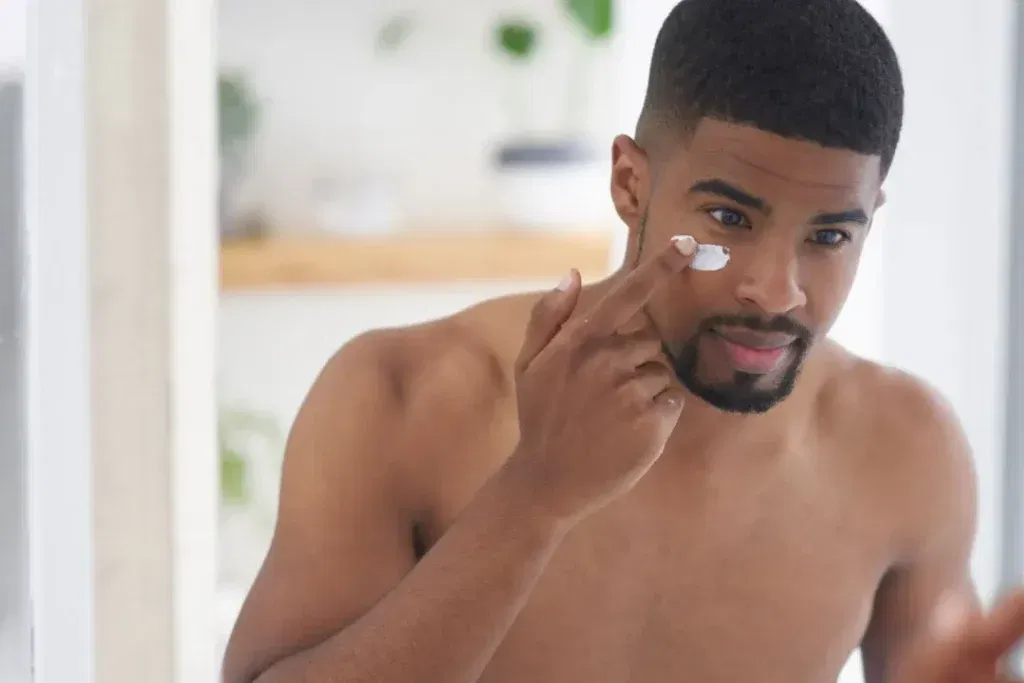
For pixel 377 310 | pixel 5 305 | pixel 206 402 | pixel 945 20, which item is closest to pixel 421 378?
pixel 206 402

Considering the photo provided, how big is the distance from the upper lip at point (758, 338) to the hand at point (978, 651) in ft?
0.57

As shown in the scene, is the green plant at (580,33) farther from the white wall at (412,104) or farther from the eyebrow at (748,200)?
the eyebrow at (748,200)

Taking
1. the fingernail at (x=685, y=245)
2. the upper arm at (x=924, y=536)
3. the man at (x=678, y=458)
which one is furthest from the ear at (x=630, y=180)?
the upper arm at (x=924, y=536)

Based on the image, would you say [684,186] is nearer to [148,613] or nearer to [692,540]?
[692,540]

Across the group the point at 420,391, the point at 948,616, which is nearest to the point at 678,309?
the point at 420,391

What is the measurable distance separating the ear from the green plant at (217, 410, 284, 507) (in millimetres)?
464

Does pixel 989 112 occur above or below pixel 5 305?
above

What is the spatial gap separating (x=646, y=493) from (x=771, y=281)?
180mm

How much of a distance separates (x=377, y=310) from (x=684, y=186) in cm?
53

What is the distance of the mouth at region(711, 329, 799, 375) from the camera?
0.58 meters

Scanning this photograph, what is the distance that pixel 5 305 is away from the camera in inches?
23.6

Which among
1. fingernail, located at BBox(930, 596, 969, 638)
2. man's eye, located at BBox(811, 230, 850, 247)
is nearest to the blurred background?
fingernail, located at BBox(930, 596, 969, 638)

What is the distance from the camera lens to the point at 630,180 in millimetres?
628

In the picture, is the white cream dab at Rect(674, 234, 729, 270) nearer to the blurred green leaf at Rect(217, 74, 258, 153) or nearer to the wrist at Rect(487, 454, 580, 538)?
the wrist at Rect(487, 454, 580, 538)
